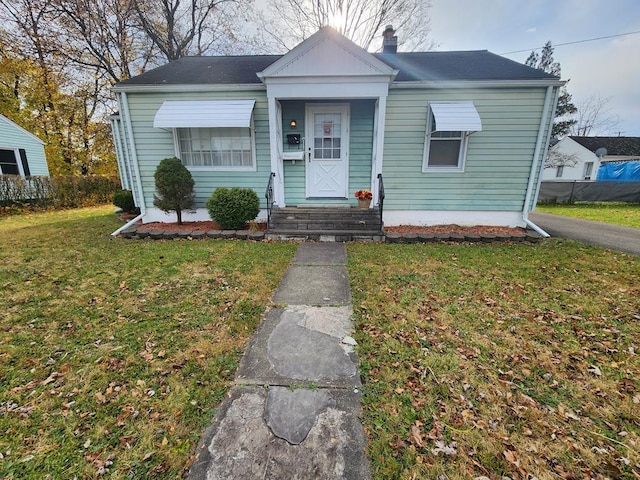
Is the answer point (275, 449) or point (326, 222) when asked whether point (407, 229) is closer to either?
point (326, 222)

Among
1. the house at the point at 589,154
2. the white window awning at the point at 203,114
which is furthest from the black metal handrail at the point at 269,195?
the house at the point at 589,154

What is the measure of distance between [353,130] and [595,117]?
149ft

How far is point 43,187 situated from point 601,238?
58.9 feet

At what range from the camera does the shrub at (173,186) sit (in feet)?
21.6

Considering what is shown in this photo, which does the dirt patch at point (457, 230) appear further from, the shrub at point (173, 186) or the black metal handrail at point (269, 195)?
the shrub at point (173, 186)

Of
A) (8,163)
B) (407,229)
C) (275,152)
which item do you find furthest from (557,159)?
(8,163)

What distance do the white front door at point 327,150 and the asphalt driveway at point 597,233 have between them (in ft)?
18.2

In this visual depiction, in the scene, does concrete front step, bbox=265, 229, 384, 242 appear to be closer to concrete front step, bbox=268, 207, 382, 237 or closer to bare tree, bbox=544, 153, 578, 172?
concrete front step, bbox=268, 207, 382, 237

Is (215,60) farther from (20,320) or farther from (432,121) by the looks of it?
(20,320)

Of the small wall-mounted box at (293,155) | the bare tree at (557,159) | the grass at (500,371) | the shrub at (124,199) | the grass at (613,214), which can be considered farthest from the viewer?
the bare tree at (557,159)

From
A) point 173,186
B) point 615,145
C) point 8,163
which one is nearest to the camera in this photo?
point 173,186

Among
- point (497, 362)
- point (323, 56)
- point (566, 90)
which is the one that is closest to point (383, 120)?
point (323, 56)

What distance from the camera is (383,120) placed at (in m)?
6.39

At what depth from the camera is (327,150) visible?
23.9 ft
